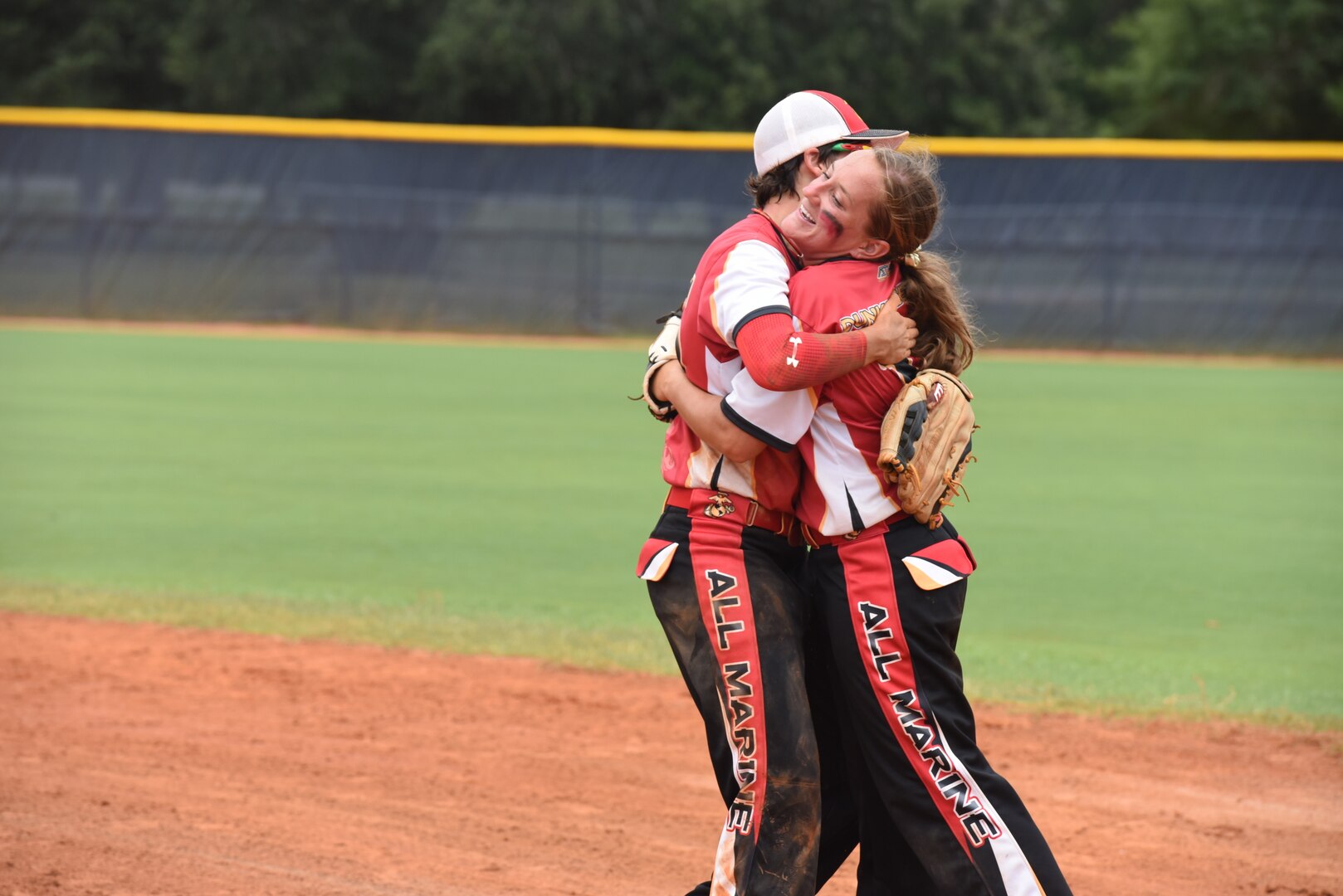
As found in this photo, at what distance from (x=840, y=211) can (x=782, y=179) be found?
24 cm

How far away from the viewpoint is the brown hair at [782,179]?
3.35m

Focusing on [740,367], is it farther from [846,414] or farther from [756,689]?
[756,689]

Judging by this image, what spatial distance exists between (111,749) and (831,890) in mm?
2676

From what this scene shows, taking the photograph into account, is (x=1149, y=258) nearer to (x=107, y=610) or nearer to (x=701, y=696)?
(x=107, y=610)

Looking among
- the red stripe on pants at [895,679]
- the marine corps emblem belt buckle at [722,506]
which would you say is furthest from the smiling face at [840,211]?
the red stripe on pants at [895,679]

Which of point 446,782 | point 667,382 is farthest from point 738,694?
point 446,782

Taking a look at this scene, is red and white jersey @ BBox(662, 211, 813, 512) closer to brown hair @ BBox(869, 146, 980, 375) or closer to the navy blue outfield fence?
brown hair @ BBox(869, 146, 980, 375)

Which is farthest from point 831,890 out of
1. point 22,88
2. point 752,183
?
point 22,88

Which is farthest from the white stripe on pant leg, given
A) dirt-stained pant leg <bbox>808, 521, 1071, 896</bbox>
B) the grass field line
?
the grass field line

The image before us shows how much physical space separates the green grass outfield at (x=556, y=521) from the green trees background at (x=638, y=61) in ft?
61.5

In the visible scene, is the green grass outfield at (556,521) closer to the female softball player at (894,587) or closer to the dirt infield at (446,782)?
the dirt infield at (446,782)

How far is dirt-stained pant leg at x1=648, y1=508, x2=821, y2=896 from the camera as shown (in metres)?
3.26

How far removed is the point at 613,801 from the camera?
5113 millimetres

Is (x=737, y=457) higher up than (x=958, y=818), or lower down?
higher up
